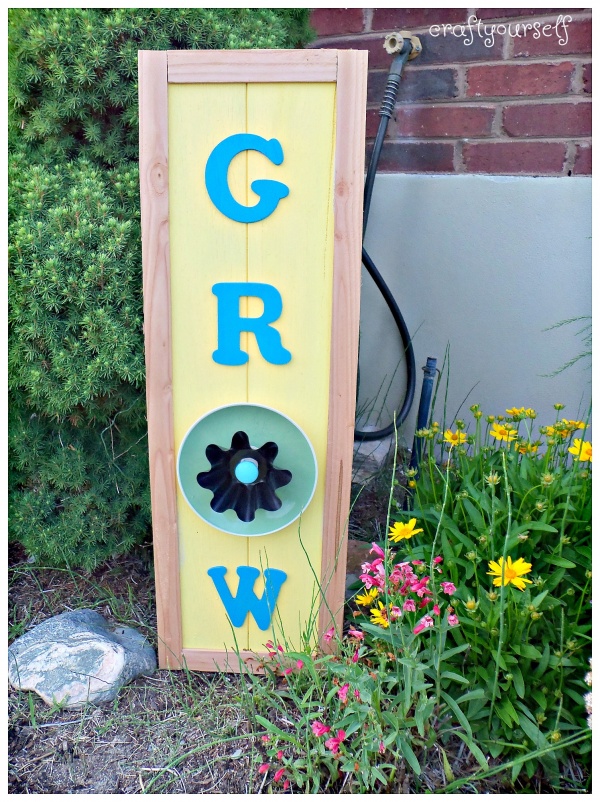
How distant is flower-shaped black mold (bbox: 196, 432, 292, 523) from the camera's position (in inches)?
61.1

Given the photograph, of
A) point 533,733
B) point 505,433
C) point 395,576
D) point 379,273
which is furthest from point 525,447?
point 379,273

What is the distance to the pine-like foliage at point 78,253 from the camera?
168 centimetres

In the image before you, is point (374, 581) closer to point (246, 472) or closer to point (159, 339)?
point (246, 472)

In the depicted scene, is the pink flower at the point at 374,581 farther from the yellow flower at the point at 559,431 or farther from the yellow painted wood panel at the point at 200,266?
the yellow flower at the point at 559,431

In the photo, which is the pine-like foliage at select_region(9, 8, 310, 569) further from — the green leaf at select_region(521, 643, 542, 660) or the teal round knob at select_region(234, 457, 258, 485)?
the green leaf at select_region(521, 643, 542, 660)

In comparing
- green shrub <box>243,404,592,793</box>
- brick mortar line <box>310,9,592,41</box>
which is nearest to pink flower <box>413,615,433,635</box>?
green shrub <box>243,404,592,793</box>

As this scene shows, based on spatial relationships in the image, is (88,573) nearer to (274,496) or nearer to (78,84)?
(274,496)

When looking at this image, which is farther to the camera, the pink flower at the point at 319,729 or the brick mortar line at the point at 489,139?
the brick mortar line at the point at 489,139

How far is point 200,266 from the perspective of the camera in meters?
1.54

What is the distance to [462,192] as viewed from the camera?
2406mm

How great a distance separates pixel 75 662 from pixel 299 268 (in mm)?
1092

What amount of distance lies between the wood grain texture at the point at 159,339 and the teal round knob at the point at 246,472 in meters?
0.20

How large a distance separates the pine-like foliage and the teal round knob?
402 millimetres

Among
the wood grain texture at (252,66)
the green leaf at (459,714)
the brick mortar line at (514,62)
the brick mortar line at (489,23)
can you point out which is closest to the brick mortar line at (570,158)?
the brick mortar line at (514,62)
